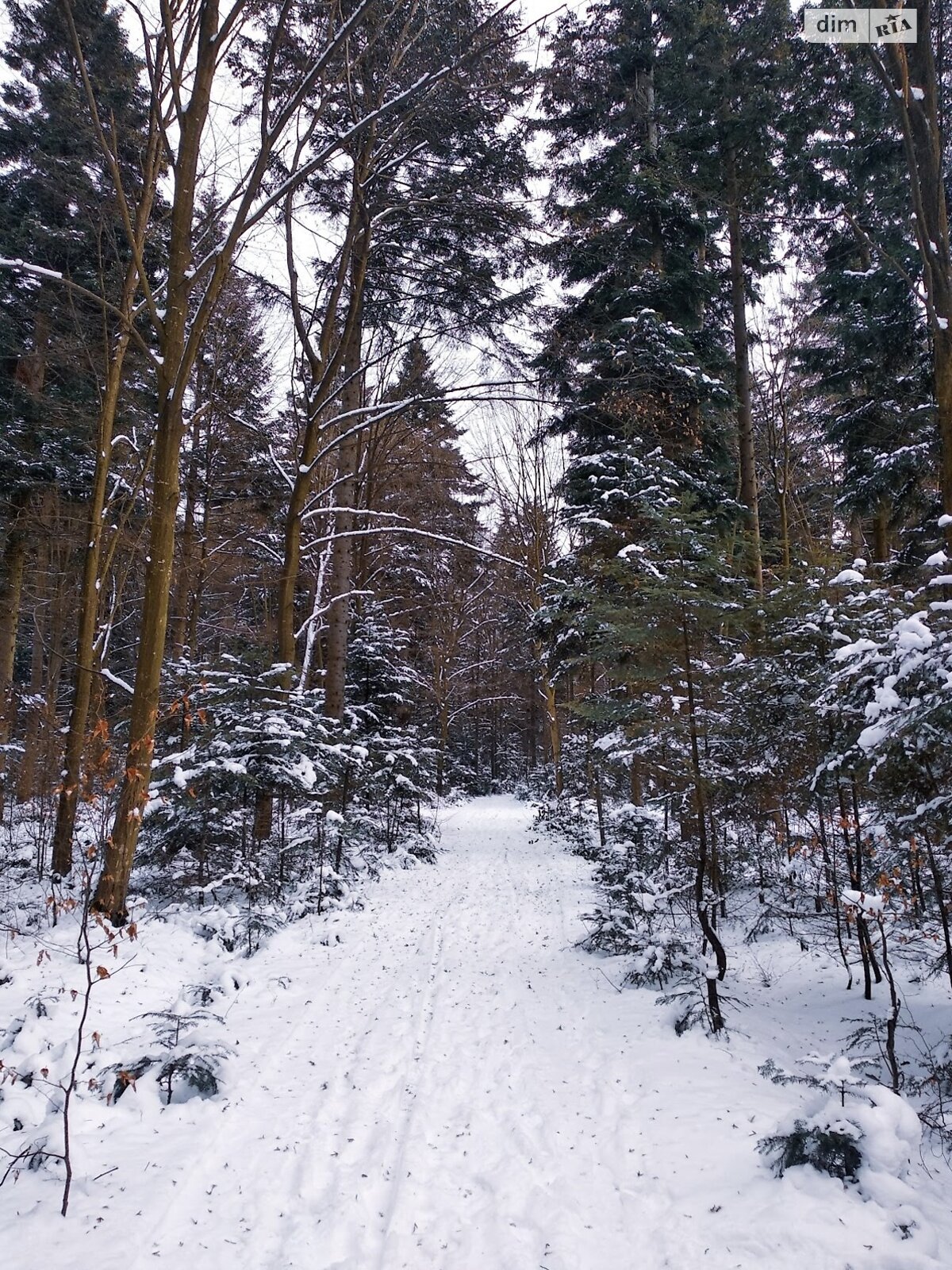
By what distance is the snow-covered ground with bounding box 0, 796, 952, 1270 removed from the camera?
248 centimetres

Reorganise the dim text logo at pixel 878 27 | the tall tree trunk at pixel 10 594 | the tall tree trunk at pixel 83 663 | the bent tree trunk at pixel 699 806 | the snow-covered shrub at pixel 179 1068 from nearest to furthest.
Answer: the snow-covered shrub at pixel 179 1068
the dim text logo at pixel 878 27
the bent tree trunk at pixel 699 806
the tall tree trunk at pixel 83 663
the tall tree trunk at pixel 10 594

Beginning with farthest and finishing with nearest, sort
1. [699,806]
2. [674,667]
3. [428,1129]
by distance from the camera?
[674,667]
[699,806]
[428,1129]

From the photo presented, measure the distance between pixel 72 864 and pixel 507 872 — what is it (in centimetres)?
644

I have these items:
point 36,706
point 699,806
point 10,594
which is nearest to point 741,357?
point 699,806

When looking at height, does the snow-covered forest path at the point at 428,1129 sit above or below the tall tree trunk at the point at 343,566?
below

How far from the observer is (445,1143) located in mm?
3234

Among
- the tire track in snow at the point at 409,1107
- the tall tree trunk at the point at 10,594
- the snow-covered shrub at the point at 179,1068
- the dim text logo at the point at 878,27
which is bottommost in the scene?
the tire track in snow at the point at 409,1107

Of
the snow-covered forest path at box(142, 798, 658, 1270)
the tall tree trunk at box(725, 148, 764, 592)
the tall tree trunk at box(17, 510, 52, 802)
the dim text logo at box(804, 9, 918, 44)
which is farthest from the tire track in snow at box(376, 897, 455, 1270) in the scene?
the tall tree trunk at box(17, 510, 52, 802)

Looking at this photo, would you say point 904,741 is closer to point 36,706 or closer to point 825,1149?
point 825,1149

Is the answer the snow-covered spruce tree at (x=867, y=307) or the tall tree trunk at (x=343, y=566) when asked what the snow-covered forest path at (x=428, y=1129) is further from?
the snow-covered spruce tree at (x=867, y=307)

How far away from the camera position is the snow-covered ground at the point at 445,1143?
8.14ft

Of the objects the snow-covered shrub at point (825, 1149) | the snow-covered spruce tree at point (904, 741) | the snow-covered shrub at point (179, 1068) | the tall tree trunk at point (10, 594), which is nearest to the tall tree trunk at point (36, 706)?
the tall tree trunk at point (10, 594)

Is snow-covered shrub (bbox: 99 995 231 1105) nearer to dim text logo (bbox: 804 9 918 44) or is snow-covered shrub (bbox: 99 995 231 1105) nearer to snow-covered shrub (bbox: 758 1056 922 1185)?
snow-covered shrub (bbox: 758 1056 922 1185)

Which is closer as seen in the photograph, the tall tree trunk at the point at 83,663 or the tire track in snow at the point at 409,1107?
the tire track in snow at the point at 409,1107
